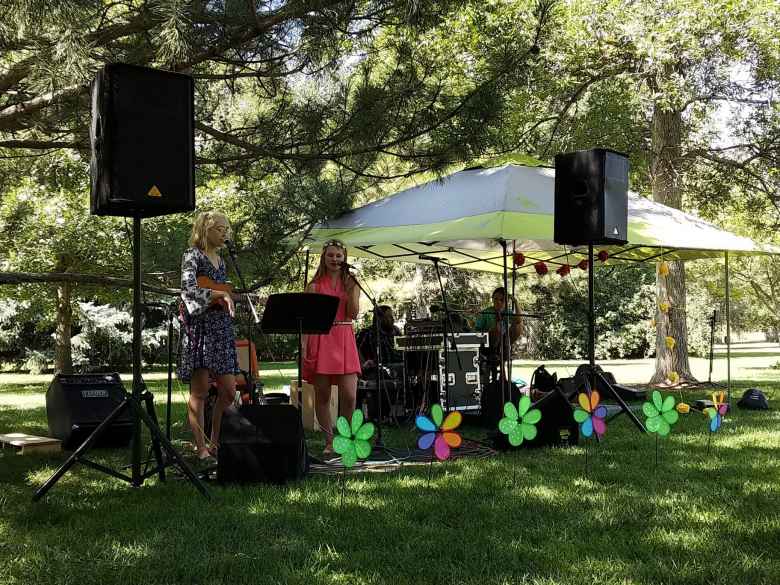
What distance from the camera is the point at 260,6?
14.2 feet

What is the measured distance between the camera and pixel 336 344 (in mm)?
5281

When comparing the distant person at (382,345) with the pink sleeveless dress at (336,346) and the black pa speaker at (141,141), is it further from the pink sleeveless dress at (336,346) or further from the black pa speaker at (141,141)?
the black pa speaker at (141,141)

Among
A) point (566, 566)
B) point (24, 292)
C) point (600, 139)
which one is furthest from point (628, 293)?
point (566, 566)

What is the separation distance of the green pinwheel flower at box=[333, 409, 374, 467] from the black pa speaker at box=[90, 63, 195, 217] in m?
1.33

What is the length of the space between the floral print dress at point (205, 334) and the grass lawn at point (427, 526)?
2.49 ft

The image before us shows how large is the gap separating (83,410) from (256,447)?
7.47 ft

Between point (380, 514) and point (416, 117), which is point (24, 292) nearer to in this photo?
point (416, 117)

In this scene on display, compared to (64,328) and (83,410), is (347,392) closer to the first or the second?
(83,410)

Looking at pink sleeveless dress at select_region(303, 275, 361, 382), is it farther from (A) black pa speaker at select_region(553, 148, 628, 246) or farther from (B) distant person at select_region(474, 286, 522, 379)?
(B) distant person at select_region(474, 286, 522, 379)

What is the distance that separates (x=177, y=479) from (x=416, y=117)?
2692 mm

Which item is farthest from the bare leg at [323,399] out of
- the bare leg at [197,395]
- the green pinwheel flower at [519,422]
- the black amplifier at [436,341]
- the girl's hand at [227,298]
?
the black amplifier at [436,341]

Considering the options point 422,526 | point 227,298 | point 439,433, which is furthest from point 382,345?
point 422,526

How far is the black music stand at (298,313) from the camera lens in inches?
169

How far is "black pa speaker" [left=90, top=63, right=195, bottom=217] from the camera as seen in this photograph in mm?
3787
